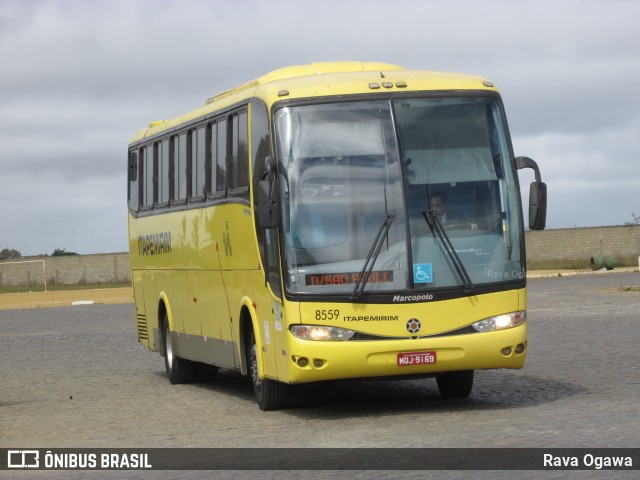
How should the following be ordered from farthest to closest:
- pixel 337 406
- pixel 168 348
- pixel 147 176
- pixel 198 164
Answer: pixel 147 176
pixel 168 348
pixel 198 164
pixel 337 406

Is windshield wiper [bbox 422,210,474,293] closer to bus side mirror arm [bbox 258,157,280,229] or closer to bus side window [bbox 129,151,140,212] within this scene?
bus side mirror arm [bbox 258,157,280,229]

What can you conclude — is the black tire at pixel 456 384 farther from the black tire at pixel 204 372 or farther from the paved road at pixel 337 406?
the black tire at pixel 204 372

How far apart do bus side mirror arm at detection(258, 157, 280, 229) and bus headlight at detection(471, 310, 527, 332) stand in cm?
226

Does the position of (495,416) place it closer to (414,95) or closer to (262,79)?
(414,95)

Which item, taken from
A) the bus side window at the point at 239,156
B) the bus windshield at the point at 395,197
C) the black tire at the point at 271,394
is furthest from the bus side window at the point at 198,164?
the bus windshield at the point at 395,197

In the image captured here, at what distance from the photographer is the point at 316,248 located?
47.5 feet

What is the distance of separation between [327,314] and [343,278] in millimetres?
396

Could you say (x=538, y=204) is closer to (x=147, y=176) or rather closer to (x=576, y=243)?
(x=147, y=176)

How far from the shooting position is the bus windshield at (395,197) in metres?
14.4

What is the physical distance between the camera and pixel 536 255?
82.8 m

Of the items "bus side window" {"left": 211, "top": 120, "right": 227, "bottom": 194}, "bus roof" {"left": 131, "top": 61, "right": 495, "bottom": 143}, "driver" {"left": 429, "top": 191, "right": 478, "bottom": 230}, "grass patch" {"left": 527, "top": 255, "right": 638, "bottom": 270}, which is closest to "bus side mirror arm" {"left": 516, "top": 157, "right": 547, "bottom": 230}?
"driver" {"left": 429, "top": 191, "right": 478, "bottom": 230}

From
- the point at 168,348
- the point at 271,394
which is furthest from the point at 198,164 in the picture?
the point at 271,394

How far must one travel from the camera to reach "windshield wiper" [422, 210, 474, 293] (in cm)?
1452

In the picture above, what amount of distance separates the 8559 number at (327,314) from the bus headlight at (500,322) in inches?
54.3
